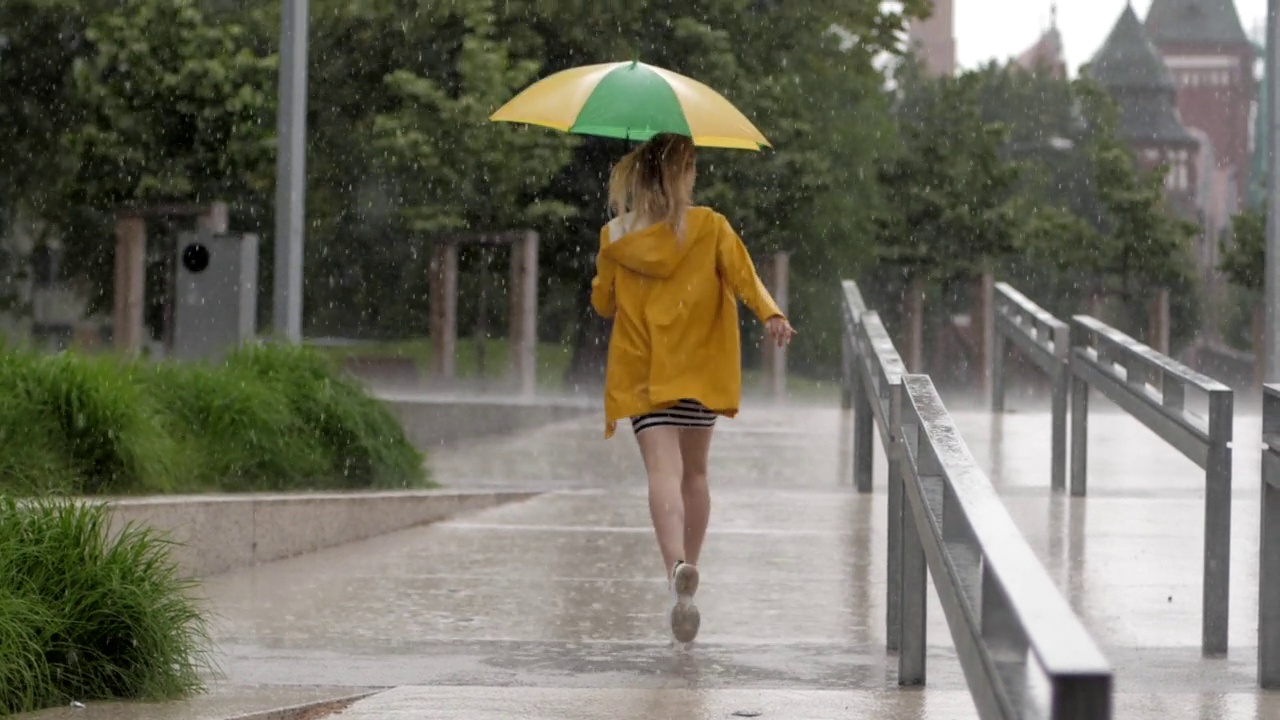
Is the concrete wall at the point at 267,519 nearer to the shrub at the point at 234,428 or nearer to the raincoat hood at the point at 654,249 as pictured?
the shrub at the point at 234,428

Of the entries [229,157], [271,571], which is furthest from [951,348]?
[271,571]

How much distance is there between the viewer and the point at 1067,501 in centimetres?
1147

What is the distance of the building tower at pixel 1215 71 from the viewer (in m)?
129

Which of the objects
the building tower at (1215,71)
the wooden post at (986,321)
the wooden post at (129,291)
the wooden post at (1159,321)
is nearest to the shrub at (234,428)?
the wooden post at (129,291)

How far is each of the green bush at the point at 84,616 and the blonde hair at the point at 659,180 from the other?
6.71 ft

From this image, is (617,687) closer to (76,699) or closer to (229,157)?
(76,699)

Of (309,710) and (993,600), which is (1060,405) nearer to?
(309,710)

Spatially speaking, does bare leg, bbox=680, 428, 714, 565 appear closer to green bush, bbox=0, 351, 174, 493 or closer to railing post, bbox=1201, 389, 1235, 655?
railing post, bbox=1201, 389, 1235, 655

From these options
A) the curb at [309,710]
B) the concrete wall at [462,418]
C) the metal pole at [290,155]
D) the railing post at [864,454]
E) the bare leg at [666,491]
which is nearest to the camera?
the curb at [309,710]

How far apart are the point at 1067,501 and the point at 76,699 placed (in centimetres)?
713

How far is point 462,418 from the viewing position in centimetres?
1625

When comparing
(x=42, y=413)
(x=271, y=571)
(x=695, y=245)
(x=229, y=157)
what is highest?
(x=229, y=157)

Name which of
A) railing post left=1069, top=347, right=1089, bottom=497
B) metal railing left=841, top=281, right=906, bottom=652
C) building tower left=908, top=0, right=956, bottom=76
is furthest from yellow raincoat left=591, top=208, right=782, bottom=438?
building tower left=908, top=0, right=956, bottom=76

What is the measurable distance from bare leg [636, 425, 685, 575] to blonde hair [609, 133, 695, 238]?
2.10ft
